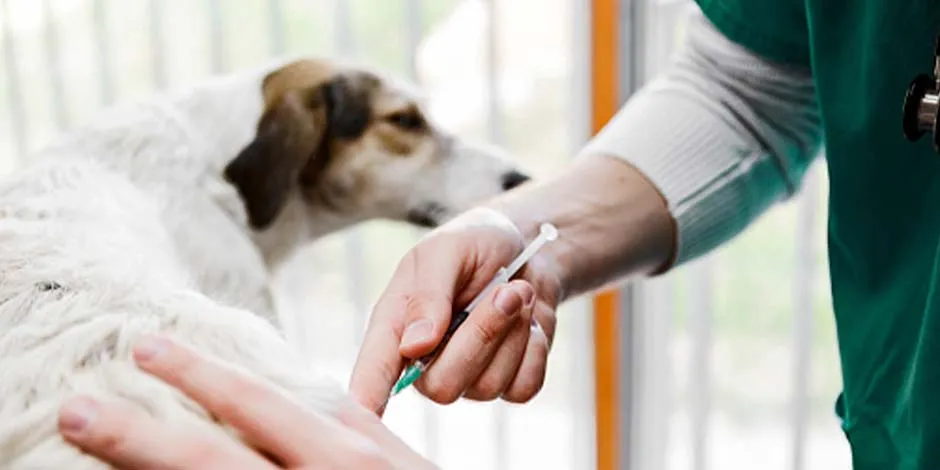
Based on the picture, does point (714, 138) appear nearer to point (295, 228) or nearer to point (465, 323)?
point (465, 323)

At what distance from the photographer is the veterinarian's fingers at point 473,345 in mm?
651

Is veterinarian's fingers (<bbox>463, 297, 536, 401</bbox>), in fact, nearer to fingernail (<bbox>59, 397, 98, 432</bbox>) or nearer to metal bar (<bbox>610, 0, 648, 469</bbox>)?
fingernail (<bbox>59, 397, 98, 432</bbox>)

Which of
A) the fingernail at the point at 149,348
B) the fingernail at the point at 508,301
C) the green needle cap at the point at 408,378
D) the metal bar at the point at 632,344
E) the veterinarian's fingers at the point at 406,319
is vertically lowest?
the metal bar at the point at 632,344

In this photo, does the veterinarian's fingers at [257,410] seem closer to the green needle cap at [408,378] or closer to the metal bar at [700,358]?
the green needle cap at [408,378]

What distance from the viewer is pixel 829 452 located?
1428mm

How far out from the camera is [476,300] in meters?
0.73

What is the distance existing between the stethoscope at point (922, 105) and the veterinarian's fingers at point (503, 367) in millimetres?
249

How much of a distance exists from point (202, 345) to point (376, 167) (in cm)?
100

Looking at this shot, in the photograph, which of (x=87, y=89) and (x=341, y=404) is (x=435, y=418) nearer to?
(x=87, y=89)

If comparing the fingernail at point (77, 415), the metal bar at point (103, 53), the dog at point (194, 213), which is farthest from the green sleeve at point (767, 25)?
the metal bar at point (103, 53)

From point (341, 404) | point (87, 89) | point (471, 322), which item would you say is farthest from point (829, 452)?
point (87, 89)

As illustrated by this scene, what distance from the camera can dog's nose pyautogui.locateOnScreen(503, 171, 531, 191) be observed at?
1.54 m

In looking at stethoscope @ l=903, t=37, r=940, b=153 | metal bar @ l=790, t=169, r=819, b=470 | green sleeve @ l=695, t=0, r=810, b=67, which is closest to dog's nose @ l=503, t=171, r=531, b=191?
metal bar @ l=790, t=169, r=819, b=470

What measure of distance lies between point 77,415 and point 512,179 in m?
1.11
